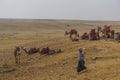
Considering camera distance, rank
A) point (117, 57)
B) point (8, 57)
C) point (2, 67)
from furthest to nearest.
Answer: point (8, 57), point (2, 67), point (117, 57)

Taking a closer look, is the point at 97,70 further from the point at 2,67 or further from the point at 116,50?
the point at 2,67

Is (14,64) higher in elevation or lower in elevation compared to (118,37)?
lower

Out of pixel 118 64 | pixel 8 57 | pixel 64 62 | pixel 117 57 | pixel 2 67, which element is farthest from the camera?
pixel 8 57

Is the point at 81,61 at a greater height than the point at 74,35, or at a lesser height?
lesser

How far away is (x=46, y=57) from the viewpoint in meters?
23.7

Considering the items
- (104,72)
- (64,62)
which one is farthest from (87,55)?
(104,72)

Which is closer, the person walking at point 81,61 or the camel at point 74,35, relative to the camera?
the person walking at point 81,61

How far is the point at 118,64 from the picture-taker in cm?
1697

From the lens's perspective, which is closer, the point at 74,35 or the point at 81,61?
the point at 81,61

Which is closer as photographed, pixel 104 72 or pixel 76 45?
pixel 104 72

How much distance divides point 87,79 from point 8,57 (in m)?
12.7

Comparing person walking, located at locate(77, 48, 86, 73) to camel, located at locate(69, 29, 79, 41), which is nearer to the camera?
person walking, located at locate(77, 48, 86, 73)

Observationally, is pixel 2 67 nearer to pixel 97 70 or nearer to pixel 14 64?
pixel 14 64

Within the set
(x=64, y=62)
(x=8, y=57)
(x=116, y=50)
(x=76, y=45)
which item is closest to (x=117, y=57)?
(x=116, y=50)
